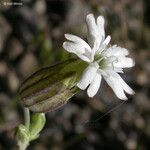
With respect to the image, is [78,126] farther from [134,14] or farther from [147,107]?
[134,14]

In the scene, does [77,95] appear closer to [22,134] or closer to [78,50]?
[22,134]

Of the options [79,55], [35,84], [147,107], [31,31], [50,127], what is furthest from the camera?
[147,107]

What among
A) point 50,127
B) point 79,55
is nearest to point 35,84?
point 79,55

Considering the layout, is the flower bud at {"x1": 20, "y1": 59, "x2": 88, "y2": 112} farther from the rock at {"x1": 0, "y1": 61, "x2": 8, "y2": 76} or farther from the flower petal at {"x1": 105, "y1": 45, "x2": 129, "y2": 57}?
Answer: the rock at {"x1": 0, "y1": 61, "x2": 8, "y2": 76}

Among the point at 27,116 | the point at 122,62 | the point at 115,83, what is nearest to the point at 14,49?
the point at 27,116

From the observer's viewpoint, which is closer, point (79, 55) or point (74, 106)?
point (79, 55)

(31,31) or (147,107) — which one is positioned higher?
(31,31)

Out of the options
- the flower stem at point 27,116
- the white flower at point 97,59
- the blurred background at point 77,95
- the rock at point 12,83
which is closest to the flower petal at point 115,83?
the white flower at point 97,59

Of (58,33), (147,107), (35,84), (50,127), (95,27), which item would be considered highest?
(95,27)
